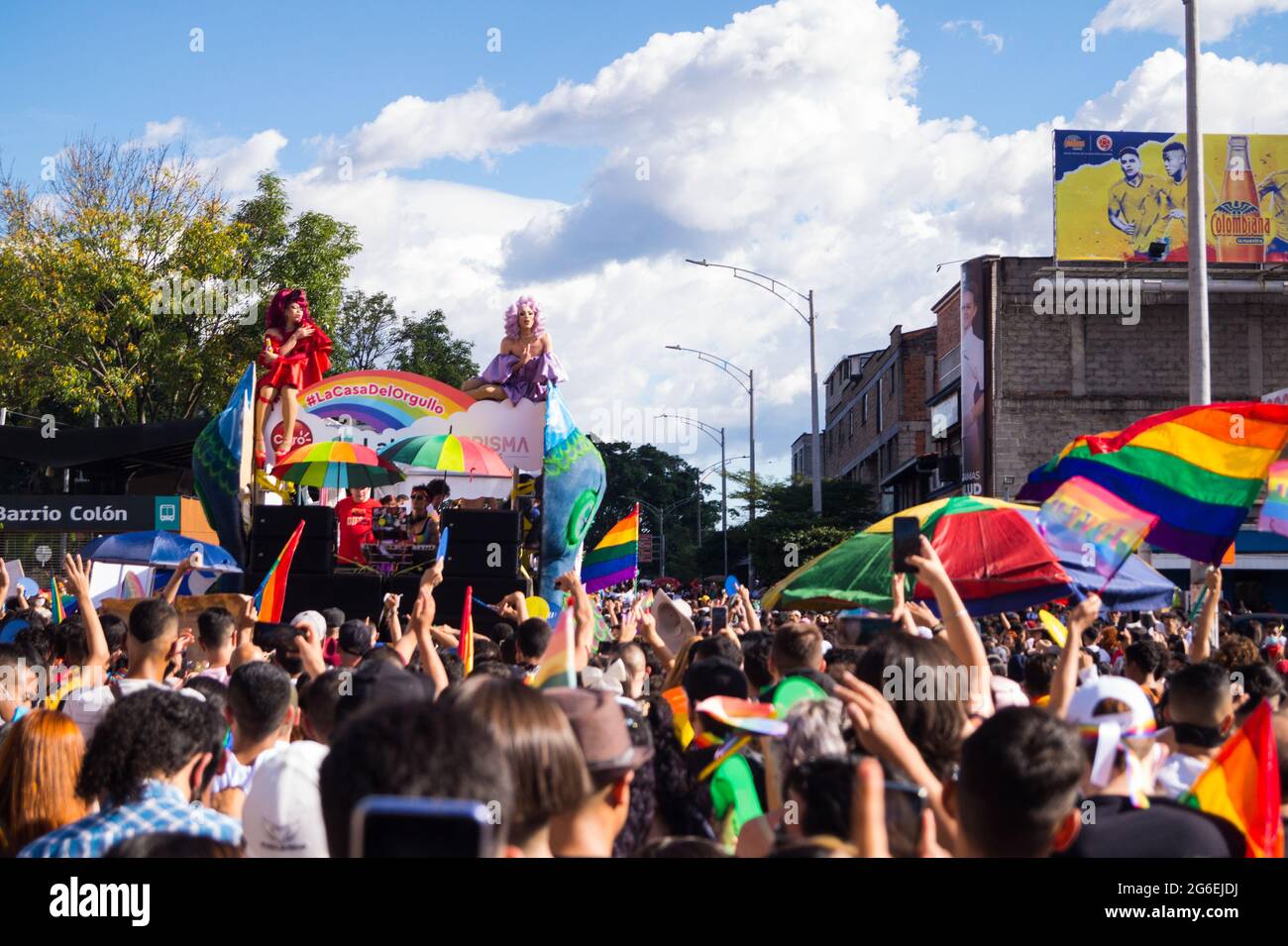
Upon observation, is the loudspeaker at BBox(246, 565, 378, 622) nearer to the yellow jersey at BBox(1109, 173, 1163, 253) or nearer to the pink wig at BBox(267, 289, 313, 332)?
the pink wig at BBox(267, 289, 313, 332)

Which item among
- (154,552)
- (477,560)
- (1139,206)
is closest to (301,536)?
(154,552)

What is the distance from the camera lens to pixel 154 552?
12477mm

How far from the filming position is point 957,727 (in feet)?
12.2

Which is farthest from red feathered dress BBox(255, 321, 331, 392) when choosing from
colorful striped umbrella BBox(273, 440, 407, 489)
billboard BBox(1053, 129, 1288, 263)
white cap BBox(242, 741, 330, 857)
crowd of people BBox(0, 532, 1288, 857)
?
billboard BBox(1053, 129, 1288, 263)

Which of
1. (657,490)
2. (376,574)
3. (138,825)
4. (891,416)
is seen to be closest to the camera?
(138,825)

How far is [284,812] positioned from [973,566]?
22.5ft

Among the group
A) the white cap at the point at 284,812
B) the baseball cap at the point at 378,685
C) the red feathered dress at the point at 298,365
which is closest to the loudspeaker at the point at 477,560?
the red feathered dress at the point at 298,365

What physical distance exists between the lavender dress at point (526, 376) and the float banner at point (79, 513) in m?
9.91

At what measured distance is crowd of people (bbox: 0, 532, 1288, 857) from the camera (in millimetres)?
2291

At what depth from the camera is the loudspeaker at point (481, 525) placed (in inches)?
506

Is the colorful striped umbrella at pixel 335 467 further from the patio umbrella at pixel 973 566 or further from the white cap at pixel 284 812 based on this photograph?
the white cap at pixel 284 812

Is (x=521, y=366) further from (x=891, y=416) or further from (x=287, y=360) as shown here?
(x=891, y=416)

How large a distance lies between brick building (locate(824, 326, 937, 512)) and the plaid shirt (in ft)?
139
